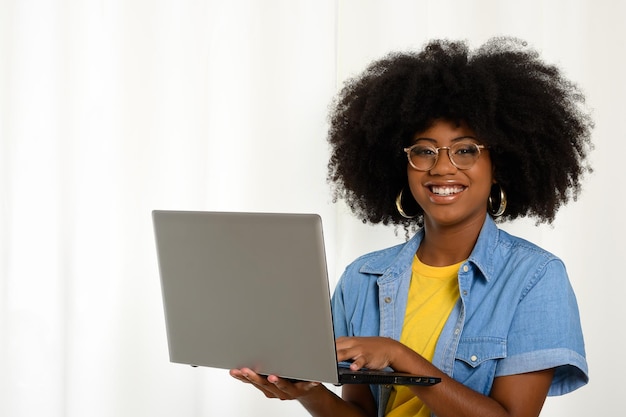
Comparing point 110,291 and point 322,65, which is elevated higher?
point 322,65

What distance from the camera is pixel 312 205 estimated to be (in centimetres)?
281

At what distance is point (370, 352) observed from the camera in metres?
1.71

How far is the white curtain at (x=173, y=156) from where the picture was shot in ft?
8.74

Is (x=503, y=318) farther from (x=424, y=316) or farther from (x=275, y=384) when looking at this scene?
(x=275, y=384)

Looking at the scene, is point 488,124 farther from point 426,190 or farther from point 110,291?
point 110,291

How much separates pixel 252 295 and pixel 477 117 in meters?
0.65

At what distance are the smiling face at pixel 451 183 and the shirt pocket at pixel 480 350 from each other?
26 cm

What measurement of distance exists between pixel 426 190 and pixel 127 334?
1134 mm

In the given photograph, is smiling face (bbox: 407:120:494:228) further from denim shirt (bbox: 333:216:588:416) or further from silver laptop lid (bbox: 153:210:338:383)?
silver laptop lid (bbox: 153:210:338:383)

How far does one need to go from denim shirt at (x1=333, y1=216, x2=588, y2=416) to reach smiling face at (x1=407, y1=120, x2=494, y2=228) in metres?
0.06

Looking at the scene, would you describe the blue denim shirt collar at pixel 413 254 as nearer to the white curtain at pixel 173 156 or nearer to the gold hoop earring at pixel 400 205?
the gold hoop earring at pixel 400 205

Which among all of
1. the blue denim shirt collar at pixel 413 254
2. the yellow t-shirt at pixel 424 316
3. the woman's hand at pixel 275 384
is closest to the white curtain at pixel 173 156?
the blue denim shirt collar at pixel 413 254

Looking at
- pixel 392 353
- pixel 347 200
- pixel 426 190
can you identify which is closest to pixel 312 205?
pixel 347 200

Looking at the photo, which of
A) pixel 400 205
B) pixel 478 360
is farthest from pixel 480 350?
pixel 400 205
